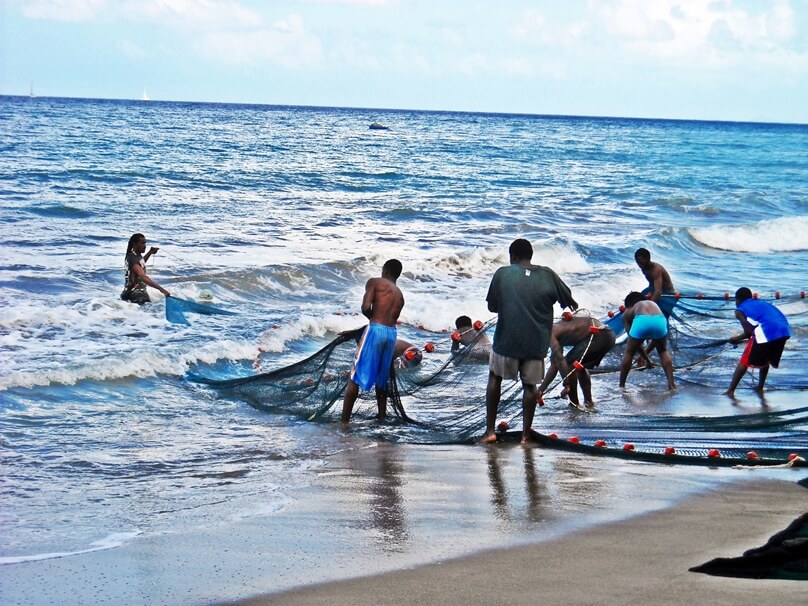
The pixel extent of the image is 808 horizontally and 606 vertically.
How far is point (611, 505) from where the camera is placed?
5.40m

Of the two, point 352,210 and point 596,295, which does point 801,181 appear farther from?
point 596,295

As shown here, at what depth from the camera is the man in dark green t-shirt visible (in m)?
7.00

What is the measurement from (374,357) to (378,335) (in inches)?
6.9

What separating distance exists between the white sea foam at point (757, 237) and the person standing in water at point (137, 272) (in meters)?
15.4

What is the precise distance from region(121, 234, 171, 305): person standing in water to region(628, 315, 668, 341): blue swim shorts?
5.75 meters

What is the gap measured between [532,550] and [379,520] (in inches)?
35.7

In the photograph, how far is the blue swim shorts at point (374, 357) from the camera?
7902mm

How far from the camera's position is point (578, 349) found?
29.9 feet

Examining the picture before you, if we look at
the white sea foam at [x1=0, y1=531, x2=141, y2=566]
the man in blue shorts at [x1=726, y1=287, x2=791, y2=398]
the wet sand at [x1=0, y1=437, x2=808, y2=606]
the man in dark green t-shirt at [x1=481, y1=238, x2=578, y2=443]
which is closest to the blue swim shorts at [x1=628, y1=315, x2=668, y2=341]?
the man in blue shorts at [x1=726, y1=287, x2=791, y2=398]

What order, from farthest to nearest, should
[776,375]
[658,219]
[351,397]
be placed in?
[658,219] < [776,375] < [351,397]

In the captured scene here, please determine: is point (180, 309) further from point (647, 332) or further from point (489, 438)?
point (489, 438)

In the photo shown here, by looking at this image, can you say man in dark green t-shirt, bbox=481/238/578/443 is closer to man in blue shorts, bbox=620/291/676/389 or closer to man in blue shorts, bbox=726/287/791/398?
man in blue shorts, bbox=620/291/676/389

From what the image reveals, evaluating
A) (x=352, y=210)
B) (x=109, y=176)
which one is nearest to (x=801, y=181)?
(x=352, y=210)

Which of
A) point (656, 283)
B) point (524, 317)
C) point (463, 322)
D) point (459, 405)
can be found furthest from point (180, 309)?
point (524, 317)
